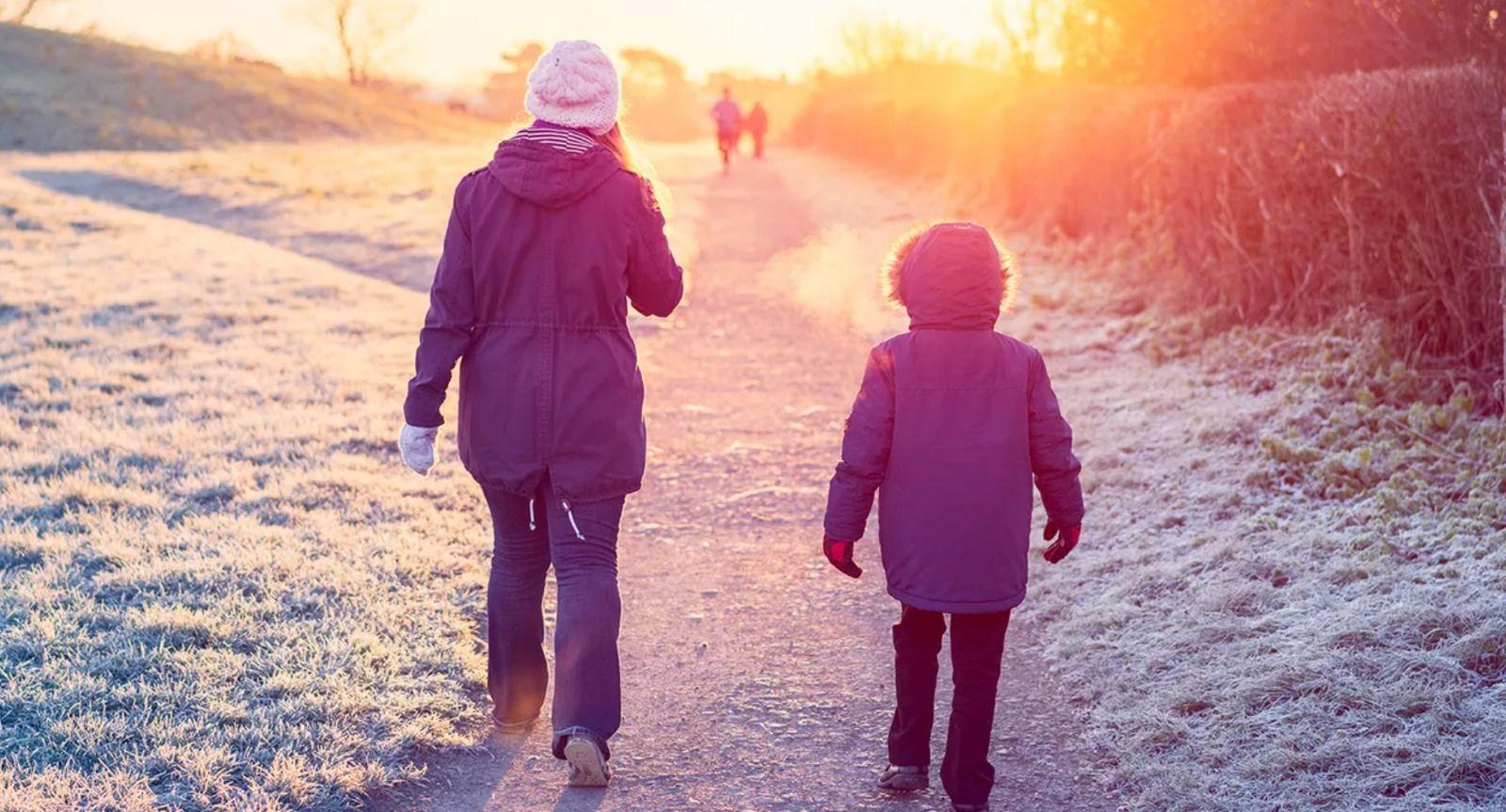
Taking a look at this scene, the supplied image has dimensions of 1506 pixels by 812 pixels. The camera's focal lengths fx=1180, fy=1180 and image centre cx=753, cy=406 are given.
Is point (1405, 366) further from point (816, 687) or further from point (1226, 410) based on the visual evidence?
point (816, 687)

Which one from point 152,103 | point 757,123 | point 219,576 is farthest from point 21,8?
point 219,576

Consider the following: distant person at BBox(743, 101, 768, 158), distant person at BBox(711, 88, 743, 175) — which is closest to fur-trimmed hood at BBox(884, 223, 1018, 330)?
distant person at BBox(711, 88, 743, 175)

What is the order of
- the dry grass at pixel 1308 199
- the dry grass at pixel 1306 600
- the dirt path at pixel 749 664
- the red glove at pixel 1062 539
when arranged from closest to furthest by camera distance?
1. the red glove at pixel 1062 539
2. the dry grass at pixel 1306 600
3. the dirt path at pixel 749 664
4. the dry grass at pixel 1308 199

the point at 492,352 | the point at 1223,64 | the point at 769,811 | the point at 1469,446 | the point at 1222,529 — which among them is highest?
the point at 1223,64

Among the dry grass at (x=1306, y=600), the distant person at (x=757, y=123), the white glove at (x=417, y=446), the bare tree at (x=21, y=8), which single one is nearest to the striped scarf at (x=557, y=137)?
the white glove at (x=417, y=446)

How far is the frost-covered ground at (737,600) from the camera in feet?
10.8

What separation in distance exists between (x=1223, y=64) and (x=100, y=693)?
9853 millimetres

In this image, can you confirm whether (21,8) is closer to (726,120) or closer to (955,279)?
(726,120)

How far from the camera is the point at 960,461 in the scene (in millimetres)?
2971

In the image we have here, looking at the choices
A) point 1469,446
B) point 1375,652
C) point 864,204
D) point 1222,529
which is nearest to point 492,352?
point 1375,652

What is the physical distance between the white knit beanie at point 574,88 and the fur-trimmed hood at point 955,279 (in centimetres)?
94

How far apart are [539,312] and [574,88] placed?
605mm

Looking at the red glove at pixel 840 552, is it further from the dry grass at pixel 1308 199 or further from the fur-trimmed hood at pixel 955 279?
the dry grass at pixel 1308 199

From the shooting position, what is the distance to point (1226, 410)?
6191mm
